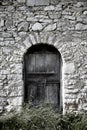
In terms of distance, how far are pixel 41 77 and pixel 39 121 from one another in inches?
48.4

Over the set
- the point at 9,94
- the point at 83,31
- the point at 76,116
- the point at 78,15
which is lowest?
the point at 76,116

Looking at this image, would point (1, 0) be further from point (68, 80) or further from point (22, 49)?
point (68, 80)

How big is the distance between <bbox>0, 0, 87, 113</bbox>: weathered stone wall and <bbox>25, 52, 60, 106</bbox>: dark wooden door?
1.05 feet

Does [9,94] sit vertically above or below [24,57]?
below

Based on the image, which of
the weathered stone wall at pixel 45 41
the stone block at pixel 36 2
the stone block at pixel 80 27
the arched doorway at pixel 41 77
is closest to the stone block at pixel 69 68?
the weathered stone wall at pixel 45 41

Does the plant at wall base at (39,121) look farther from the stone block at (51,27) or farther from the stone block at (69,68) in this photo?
the stone block at (51,27)

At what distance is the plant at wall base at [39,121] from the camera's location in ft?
17.7

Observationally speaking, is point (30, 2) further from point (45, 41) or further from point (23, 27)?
point (45, 41)

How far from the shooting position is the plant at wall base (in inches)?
212

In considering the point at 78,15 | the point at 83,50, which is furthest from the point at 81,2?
the point at 83,50

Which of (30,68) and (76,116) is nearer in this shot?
(76,116)

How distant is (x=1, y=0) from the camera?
610 cm

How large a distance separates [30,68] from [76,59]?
1135 millimetres

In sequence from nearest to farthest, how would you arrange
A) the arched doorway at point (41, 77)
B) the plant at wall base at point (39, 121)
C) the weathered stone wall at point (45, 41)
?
the plant at wall base at point (39, 121) < the weathered stone wall at point (45, 41) < the arched doorway at point (41, 77)
